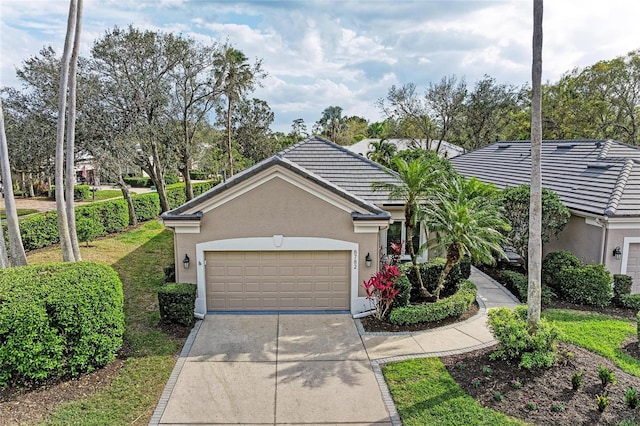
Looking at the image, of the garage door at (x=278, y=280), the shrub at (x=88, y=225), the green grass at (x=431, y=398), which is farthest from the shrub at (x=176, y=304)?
the shrub at (x=88, y=225)

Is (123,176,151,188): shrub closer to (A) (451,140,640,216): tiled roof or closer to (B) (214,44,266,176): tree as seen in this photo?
(B) (214,44,266,176): tree

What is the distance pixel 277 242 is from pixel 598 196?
10779 millimetres

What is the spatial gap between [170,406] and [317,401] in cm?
261

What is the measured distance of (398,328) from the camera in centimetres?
1017

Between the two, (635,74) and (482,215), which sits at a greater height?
(635,74)

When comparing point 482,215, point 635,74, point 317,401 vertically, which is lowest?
point 317,401

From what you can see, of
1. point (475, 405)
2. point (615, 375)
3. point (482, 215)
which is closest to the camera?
point (475, 405)

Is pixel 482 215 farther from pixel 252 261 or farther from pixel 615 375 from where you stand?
pixel 252 261

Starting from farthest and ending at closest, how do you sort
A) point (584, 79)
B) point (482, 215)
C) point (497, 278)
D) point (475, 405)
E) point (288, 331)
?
point (584, 79), point (497, 278), point (482, 215), point (288, 331), point (475, 405)

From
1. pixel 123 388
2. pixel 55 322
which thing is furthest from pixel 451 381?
pixel 55 322

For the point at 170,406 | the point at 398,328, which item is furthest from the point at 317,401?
the point at 398,328

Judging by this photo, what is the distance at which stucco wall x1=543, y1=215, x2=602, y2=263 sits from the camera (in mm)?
12445

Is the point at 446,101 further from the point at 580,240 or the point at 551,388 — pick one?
the point at 551,388

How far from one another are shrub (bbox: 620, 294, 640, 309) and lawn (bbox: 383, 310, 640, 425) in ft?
4.35
